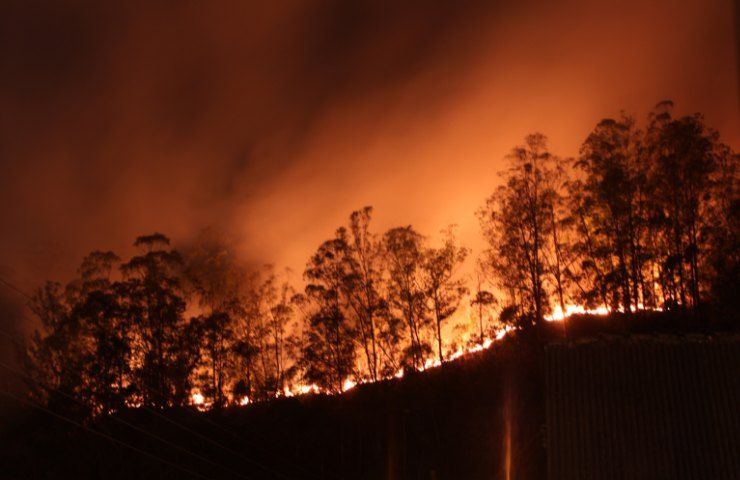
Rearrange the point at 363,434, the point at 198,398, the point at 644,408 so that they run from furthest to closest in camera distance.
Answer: the point at 198,398
the point at 363,434
the point at 644,408

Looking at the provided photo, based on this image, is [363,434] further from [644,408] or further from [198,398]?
[644,408]

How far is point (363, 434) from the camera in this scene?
92.8ft

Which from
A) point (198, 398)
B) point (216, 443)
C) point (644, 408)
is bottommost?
point (216, 443)

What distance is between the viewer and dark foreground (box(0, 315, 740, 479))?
25484 mm

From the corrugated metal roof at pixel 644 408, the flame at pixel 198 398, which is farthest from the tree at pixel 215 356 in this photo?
the corrugated metal roof at pixel 644 408

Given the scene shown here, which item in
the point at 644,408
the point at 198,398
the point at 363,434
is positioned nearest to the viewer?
the point at 644,408

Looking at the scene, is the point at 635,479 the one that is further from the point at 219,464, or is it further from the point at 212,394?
the point at 212,394

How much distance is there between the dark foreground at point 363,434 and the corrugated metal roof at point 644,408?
9.82 meters

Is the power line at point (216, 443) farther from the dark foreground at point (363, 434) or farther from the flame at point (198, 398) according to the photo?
the flame at point (198, 398)

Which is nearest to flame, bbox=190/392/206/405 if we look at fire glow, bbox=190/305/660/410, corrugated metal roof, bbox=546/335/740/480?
fire glow, bbox=190/305/660/410

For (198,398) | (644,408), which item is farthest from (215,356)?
(644,408)

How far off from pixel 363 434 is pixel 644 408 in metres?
17.3

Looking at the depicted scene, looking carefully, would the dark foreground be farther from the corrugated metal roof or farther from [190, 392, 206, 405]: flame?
the corrugated metal roof

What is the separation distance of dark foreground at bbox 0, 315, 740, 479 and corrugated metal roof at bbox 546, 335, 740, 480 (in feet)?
32.2
